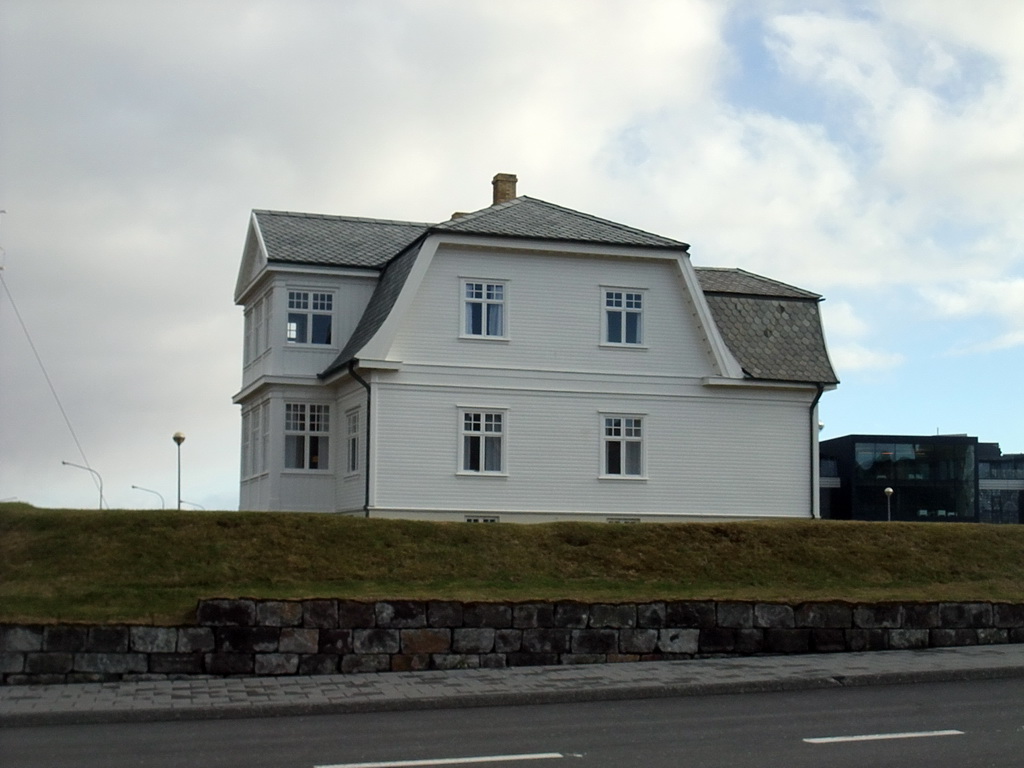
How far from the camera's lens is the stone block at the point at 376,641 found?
15.4 m

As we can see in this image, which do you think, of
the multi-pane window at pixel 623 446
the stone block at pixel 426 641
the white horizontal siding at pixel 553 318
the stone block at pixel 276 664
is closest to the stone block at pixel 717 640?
the stone block at pixel 426 641

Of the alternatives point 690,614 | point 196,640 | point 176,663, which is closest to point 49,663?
point 176,663

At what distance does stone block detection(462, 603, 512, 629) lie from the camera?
15.8m

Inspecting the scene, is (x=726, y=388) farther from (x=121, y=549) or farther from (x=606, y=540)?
(x=121, y=549)

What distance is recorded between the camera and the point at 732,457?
32.4 m

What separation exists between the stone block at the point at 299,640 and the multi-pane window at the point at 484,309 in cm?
1610

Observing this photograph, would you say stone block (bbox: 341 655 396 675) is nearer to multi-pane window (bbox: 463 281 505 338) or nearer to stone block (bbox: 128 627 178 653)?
stone block (bbox: 128 627 178 653)

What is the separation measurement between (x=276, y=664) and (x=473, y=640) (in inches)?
94.1

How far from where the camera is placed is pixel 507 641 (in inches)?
627

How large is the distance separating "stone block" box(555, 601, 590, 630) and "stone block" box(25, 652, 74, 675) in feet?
18.9

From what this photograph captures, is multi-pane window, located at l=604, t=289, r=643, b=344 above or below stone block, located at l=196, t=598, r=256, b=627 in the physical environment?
above

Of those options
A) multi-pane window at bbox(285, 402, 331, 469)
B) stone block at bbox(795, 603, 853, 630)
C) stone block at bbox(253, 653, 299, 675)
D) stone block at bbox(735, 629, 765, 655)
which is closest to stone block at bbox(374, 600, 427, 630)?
stone block at bbox(253, 653, 299, 675)

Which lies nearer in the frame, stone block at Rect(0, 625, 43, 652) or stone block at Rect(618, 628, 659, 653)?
stone block at Rect(0, 625, 43, 652)

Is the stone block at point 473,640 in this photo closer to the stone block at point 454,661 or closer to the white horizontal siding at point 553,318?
the stone block at point 454,661
